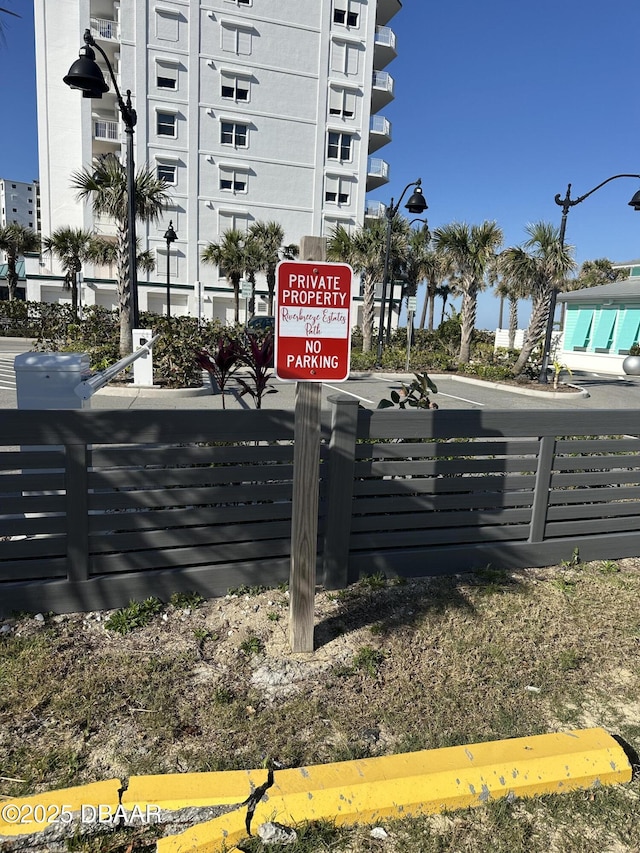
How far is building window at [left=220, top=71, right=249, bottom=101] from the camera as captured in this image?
140 feet

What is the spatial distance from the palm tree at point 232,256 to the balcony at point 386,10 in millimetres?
25533

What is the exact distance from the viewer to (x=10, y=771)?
2.47 metres

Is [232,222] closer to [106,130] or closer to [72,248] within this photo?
[106,130]

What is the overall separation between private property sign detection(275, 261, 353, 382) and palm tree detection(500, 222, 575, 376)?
20.4m

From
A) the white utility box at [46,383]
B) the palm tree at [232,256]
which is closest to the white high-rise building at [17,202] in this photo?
the palm tree at [232,256]

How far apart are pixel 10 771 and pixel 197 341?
15.8 m

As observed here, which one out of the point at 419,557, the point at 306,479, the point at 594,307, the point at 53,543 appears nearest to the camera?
the point at 306,479

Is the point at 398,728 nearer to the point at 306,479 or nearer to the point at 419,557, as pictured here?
the point at 306,479

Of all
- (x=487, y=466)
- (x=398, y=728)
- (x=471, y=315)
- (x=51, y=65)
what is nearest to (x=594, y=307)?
(x=471, y=315)

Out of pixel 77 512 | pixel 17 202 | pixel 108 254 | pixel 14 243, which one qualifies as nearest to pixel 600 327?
pixel 108 254

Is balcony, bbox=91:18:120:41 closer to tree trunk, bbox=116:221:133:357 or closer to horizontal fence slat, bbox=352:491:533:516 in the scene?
tree trunk, bbox=116:221:133:357

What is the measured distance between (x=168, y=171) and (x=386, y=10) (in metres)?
25.1

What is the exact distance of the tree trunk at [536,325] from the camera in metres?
21.7

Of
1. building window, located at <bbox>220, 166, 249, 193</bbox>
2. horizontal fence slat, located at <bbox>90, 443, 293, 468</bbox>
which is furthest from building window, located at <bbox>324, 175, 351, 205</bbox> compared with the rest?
horizontal fence slat, located at <bbox>90, 443, 293, 468</bbox>
